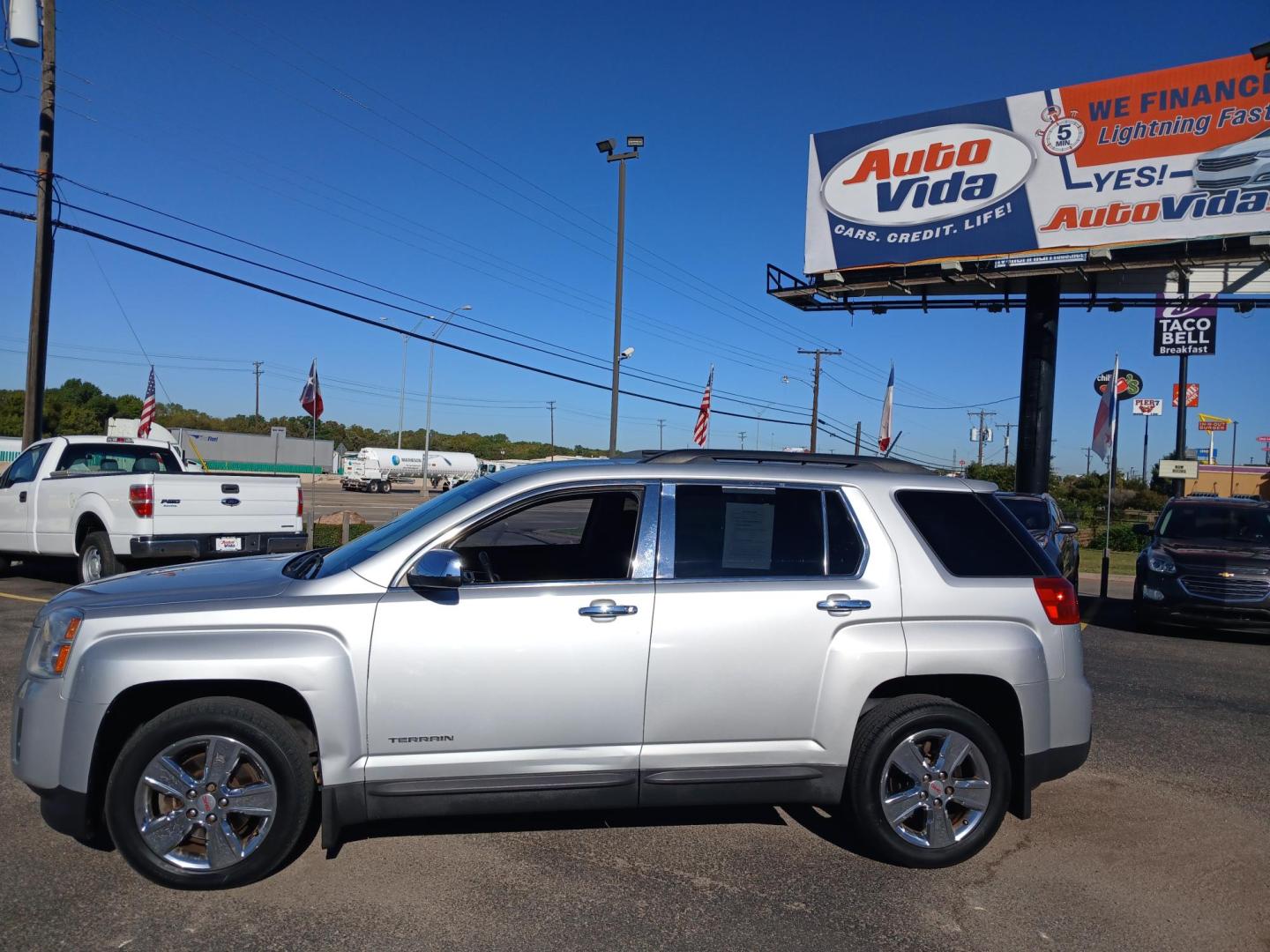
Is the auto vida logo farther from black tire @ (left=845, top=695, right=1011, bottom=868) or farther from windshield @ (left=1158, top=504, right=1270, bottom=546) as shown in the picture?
black tire @ (left=845, top=695, right=1011, bottom=868)

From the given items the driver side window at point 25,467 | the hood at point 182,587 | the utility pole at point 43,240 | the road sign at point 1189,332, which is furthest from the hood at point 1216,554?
the utility pole at point 43,240

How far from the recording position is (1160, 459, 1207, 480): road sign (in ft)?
75.0

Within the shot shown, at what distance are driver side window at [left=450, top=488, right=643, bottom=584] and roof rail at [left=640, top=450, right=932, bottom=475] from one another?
0.28 meters

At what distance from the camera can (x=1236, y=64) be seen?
1928 centimetres

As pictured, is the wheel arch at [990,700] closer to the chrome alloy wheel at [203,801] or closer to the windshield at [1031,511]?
the chrome alloy wheel at [203,801]

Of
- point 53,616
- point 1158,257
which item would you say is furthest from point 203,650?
point 1158,257

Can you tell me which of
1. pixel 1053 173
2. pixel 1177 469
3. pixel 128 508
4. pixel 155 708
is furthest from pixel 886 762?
pixel 1177 469

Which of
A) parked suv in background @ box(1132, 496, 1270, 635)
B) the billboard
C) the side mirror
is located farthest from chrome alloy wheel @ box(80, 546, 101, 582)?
the billboard

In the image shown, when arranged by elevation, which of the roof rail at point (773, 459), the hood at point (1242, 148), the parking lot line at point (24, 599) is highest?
the hood at point (1242, 148)

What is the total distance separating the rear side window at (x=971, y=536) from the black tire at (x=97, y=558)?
31.0 ft

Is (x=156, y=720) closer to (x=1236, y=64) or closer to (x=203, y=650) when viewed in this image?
(x=203, y=650)

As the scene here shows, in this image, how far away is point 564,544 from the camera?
5379 millimetres

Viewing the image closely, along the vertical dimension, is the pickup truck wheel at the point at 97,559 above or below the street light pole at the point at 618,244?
below

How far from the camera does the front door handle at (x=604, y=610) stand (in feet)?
12.6
